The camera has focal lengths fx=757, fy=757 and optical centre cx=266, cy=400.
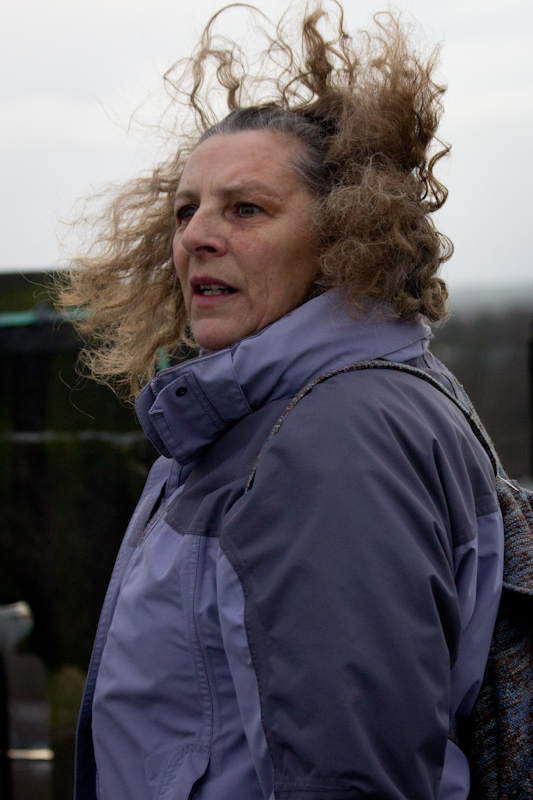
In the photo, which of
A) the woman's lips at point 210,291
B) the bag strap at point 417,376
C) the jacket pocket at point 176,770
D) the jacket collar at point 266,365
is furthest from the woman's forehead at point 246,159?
the jacket pocket at point 176,770

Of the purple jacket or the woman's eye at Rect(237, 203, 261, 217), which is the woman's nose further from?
the purple jacket

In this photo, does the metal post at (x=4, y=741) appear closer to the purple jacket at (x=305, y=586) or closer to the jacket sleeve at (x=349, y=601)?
the purple jacket at (x=305, y=586)

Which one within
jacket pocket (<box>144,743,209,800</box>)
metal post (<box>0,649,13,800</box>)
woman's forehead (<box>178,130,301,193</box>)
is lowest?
metal post (<box>0,649,13,800</box>)

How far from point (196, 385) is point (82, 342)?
56.1 inches

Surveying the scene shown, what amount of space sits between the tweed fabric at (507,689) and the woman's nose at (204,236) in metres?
0.51

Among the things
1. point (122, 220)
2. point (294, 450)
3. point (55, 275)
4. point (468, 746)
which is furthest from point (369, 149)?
point (55, 275)

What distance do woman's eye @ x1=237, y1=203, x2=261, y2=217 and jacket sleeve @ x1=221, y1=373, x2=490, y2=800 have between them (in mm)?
612

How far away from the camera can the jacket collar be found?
1.36 metres

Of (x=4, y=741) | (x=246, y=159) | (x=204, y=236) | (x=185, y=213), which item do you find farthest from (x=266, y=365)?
(x=4, y=741)

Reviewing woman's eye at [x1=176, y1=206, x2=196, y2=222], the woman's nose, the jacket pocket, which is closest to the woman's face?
the woman's nose

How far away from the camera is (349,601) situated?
1.02 meters

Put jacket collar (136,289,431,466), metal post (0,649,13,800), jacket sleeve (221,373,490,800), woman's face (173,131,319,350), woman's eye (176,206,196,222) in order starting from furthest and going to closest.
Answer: metal post (0,649,13,800) → woman's eye (176,206,196,222) → woman's face (173,131,319,350) → jacket collar (136,289,431,466) → jacket sleeve (221,373,490,800)

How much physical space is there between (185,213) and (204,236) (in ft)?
0.81

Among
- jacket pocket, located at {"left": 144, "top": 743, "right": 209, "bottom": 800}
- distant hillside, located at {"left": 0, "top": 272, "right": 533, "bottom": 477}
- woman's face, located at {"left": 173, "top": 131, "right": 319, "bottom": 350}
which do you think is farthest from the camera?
distant hillside, located at {"left": 0, "top": 272, "right": 533, "bottom": 477}
